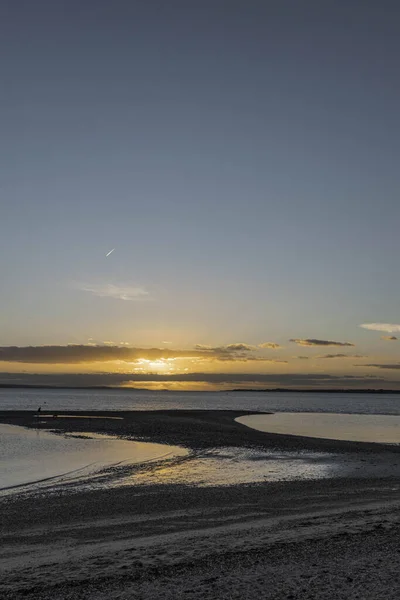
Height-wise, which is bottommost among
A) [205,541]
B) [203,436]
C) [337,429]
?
[337,429]

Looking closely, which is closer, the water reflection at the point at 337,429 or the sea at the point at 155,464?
the sea at the point at 155,464

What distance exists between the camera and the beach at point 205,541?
9.39m

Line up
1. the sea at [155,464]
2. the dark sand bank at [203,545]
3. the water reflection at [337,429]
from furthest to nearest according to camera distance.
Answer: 1. the water reflection at [337,429]
2. the sea at [155,464]
3. the dark sand bank at [203,545]

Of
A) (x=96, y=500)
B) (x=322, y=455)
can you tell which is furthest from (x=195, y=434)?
(x=96, y=500)

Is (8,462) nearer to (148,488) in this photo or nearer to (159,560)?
(148,488)

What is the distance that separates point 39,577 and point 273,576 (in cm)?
430

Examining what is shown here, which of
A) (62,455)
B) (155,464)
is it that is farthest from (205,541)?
(62,455)

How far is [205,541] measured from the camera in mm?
12633

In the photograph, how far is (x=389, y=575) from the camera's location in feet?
31.9

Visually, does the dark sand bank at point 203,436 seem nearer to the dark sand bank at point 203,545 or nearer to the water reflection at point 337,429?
the water reflection at point 337,429

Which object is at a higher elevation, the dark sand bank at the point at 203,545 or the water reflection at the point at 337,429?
the dark sand bank at the point at 203,545

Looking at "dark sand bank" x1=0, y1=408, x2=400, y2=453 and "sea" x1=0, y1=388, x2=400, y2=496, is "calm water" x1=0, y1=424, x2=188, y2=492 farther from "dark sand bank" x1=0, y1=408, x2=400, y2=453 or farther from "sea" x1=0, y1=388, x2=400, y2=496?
"dark sand bank" x1=0, y1=408, x2=400, y2=453

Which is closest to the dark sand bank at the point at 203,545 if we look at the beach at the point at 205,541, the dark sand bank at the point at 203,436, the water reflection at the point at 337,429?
the beach at the point at 205,541

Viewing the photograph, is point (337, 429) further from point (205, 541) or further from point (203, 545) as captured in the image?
point (203, 545)
